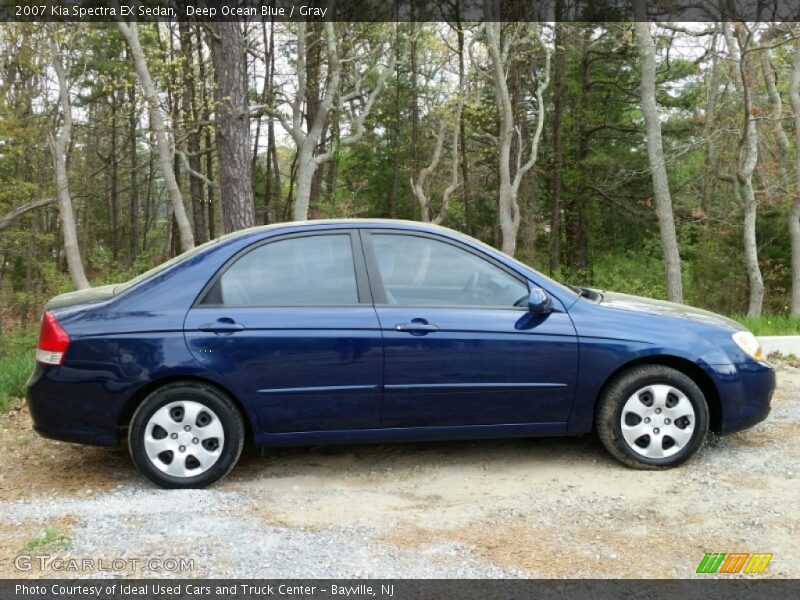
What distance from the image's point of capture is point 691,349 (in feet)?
15.0

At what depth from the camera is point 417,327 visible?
4.36m

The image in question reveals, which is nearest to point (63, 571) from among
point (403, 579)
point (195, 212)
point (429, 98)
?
point (403, 579)

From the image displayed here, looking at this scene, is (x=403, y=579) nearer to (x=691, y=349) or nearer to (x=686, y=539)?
(x=686, y=539)

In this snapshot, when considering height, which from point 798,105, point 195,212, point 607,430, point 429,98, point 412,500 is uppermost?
point 429,98

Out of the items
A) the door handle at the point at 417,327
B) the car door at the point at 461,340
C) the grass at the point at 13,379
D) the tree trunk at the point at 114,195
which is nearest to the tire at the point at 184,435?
the car door at the point at 461,340

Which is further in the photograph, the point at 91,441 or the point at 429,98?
the point at 429,98

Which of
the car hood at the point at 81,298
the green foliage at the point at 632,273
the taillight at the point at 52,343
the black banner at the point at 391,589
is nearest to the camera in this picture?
the black banner at the point at 391,589

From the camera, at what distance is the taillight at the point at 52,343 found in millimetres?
4230

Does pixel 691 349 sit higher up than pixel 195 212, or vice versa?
pixel 195 212

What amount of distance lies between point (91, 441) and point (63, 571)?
4.04ft

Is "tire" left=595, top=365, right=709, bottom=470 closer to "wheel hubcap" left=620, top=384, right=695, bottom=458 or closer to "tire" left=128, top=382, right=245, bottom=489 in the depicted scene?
"wheel hubcap" left=620, top=384, right=695, bottom=458

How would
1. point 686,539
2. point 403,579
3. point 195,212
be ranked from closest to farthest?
point 403,579
point 686,539
point 195,212

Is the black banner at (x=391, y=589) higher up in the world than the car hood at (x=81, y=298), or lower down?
lower down

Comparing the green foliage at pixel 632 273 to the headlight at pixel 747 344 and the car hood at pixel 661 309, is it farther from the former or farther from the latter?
the headlight at pixel 747 344
